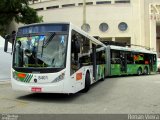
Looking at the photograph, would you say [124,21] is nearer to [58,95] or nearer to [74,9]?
[74,9]

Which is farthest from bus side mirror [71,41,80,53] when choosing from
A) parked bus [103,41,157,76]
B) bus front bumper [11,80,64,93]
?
parked bus [103,41,157,76]

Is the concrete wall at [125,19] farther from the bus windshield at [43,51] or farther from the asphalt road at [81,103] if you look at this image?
the bus windshield at [43,51]

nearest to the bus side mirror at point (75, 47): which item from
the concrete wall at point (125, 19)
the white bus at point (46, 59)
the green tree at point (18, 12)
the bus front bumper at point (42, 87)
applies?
the white bus at point (46, 59)

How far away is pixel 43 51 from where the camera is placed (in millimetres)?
11180

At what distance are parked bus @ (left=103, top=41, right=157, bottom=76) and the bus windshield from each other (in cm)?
1190

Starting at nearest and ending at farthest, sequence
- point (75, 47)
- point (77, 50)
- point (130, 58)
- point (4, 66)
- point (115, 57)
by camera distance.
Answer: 1. point (75, 47)
2. point (77, 50)
3. point (4, 66)
4. point (115, 57)
5. point (130, 58)

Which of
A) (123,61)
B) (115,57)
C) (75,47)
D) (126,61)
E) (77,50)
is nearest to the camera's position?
(75,47)

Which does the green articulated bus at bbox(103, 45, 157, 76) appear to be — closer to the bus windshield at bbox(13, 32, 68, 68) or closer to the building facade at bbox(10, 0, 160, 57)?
the bus windshield at bbox(13, 32, 68, 68)

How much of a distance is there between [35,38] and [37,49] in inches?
16.9

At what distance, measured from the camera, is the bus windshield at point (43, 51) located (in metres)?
11.1

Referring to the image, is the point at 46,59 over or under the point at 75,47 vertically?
under

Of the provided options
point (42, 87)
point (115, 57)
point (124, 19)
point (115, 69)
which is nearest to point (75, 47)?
point (42, 87)

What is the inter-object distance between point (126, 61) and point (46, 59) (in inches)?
603

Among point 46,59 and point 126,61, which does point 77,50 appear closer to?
point 46,59
